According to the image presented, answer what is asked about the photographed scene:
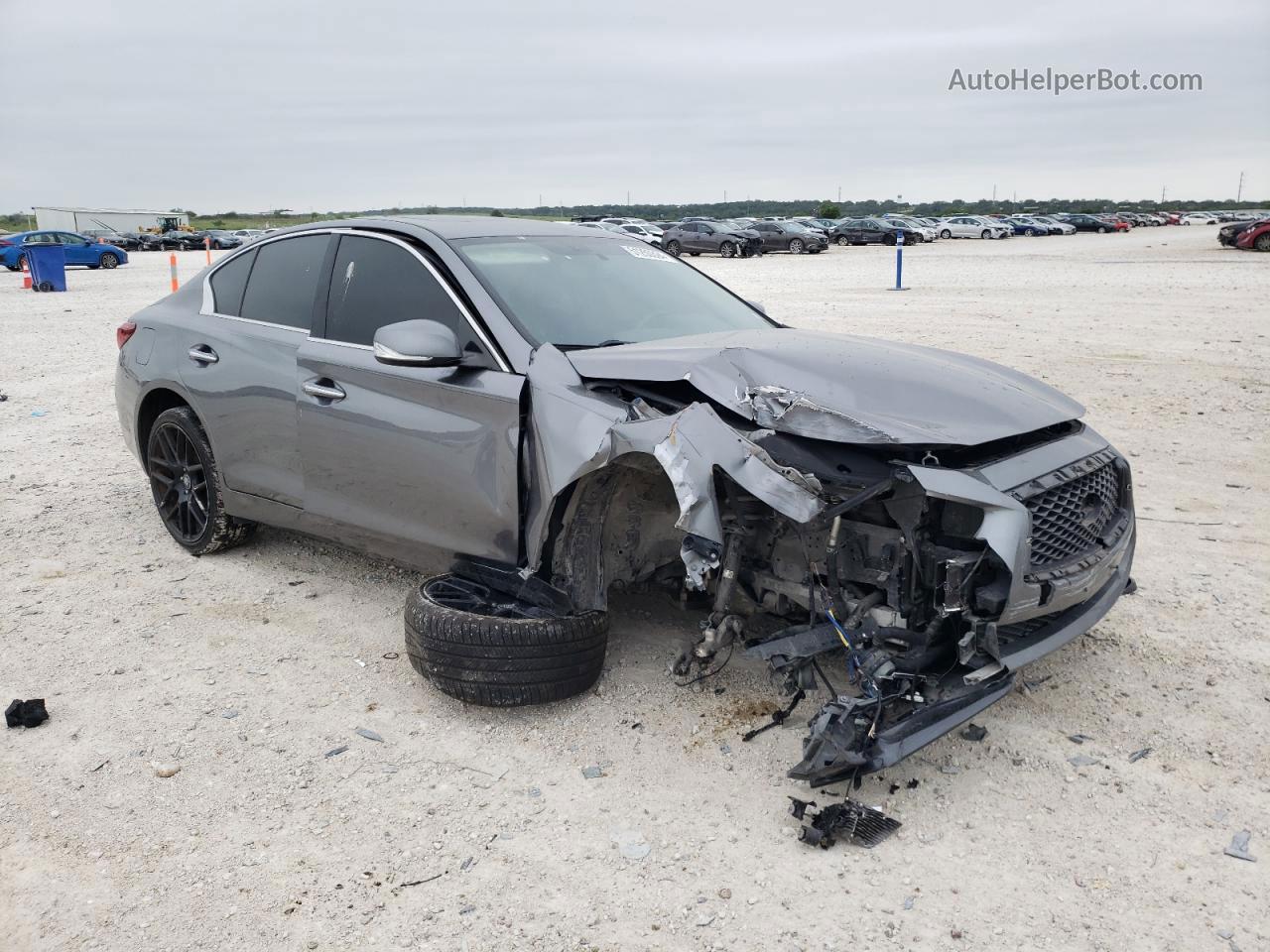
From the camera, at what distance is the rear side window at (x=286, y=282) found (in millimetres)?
4762

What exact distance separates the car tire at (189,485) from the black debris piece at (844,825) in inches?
133

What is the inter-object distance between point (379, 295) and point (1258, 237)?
35205mm

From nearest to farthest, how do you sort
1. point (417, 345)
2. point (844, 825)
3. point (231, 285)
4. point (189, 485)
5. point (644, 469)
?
point (844, 825) < point (644, 469) < point (417, 345) < point (231, 285) < point (189, 485)

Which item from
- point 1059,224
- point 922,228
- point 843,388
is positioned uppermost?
point 1059,224

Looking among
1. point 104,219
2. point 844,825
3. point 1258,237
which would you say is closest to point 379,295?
point 844,825

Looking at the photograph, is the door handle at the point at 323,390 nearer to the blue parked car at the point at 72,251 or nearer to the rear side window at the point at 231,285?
the rear side window at the point at 231,285

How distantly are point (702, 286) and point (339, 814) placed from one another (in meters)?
2.94

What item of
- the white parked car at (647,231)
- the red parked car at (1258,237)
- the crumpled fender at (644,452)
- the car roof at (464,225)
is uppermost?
the white parked car at (647,231)

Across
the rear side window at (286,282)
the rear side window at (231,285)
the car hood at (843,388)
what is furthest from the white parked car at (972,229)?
the car hood at (843,388)

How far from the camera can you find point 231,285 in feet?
17.3

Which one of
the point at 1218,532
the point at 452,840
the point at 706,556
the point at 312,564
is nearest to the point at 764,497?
the point at 706,556

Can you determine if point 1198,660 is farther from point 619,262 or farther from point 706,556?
point 619,262

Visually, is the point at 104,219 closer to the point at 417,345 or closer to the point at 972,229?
the point at 972,229

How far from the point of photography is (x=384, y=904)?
9.29ft
